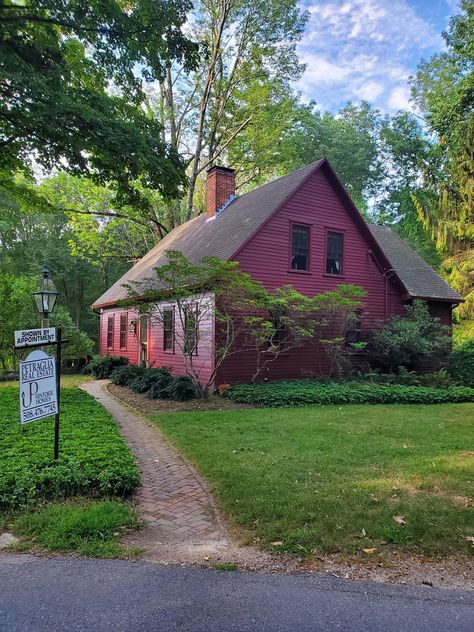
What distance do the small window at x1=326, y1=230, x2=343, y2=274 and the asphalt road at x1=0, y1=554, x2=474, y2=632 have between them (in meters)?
12.2

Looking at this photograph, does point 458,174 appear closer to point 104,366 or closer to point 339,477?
point 104,366

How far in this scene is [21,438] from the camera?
594 cm

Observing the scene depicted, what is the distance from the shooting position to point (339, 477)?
16.6 feet

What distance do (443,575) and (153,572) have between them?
2137mm

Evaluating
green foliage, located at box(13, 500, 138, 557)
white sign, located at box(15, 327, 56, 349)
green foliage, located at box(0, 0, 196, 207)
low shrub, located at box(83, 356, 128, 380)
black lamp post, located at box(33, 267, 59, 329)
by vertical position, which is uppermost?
green foliage, located at box(0, 0, 196, 207)

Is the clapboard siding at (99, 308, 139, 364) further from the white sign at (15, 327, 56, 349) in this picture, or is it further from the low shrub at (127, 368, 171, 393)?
the white sign at (15, 327, 56, 349)

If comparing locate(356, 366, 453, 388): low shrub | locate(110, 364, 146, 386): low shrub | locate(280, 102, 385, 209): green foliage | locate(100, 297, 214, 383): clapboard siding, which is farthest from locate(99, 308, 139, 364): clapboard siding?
locate(280, 102, 385, 209): green foliage

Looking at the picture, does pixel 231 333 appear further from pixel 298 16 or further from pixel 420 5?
pixel 298 16

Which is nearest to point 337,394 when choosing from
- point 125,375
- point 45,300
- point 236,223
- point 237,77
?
point 236,223

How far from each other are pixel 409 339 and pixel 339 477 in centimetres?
957

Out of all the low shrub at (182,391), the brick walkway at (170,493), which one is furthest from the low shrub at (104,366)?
the brick walkway at (170,493)

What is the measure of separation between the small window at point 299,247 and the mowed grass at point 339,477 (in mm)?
6219

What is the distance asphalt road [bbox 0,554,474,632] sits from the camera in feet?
8.35

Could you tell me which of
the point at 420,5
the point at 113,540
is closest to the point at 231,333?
the point at 113,540
